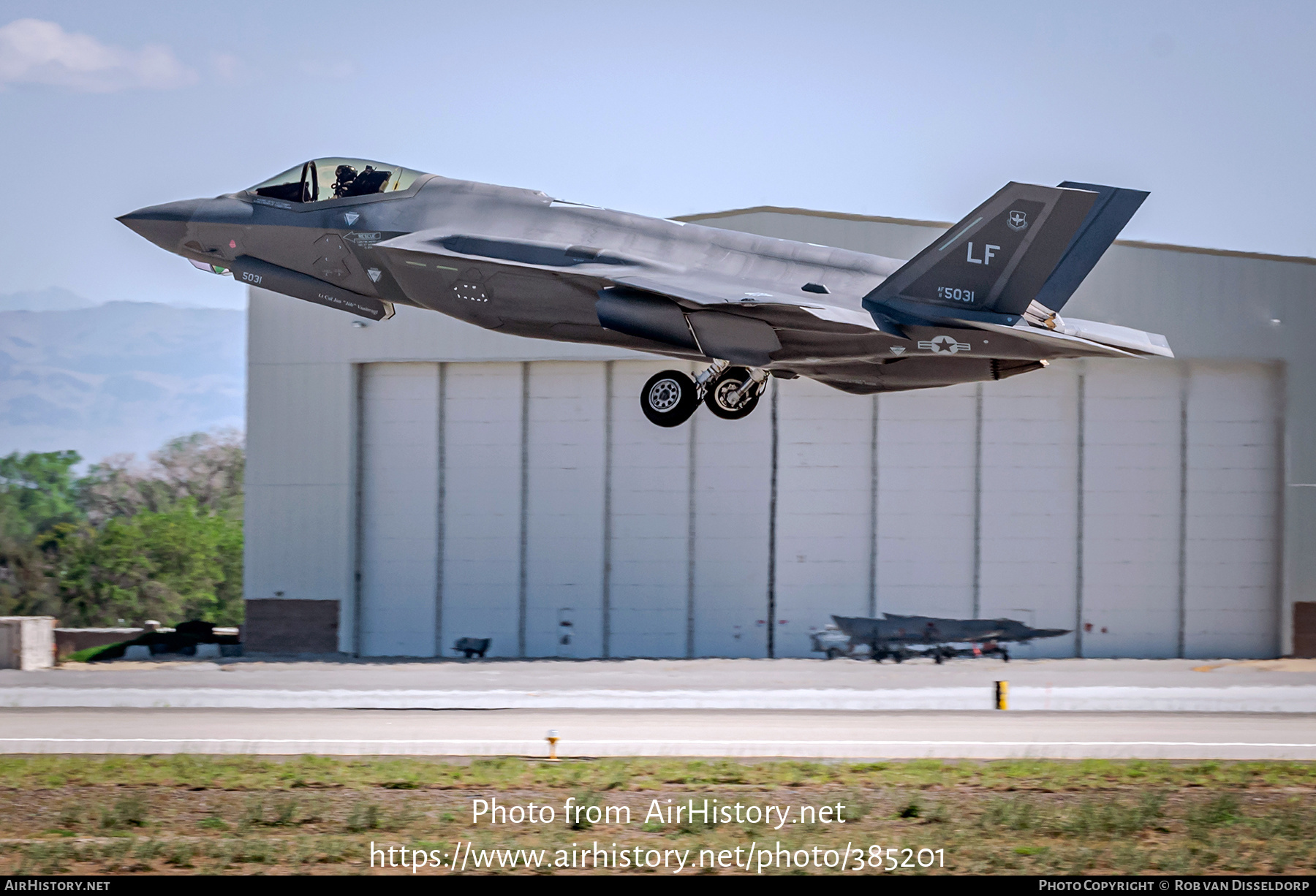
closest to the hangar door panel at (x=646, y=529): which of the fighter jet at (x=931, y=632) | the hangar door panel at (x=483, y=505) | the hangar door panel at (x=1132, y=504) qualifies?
the hangar door panel at (x=483, y=505)

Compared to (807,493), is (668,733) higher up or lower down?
lower down

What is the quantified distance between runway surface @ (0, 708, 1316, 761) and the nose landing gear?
5.26m

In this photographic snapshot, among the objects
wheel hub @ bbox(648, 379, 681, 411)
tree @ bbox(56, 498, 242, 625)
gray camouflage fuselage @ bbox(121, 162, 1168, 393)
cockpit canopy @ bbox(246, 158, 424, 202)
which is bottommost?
tree @ bbox(56, 498, 242, 625)

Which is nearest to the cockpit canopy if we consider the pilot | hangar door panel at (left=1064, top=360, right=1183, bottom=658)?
the pilot

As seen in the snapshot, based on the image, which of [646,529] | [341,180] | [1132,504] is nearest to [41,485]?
[646,529]

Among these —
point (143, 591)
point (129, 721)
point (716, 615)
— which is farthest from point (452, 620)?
point (143, 591)

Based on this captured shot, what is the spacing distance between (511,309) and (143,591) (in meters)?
64.1

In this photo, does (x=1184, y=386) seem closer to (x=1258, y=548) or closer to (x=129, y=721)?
(x=1258, y=548)

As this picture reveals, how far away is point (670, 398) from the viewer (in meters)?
19.0

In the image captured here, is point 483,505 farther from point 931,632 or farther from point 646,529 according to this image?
point 931,632

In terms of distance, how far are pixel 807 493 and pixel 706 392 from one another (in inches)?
750

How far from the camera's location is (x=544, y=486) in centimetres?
3909

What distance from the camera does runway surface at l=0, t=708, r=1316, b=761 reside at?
20172 mm

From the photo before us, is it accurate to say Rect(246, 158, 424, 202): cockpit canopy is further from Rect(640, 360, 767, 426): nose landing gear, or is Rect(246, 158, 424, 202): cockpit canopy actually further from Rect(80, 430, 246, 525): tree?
Rect(80, 430, 246, 525): tree
